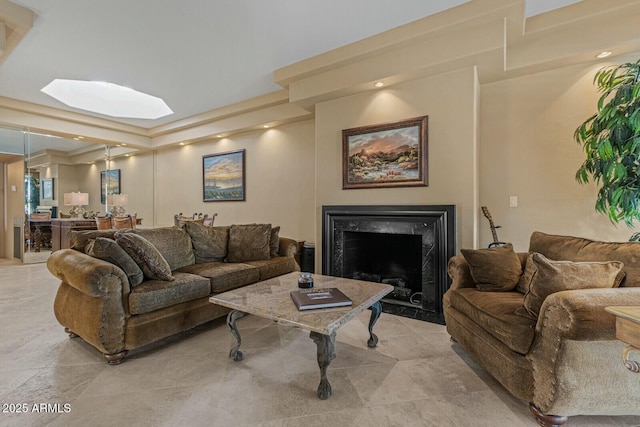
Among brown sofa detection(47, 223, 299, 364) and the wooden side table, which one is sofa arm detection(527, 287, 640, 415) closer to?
the wooden side table

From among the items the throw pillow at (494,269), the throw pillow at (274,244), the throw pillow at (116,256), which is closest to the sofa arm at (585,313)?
the throw pillow at (494,269)

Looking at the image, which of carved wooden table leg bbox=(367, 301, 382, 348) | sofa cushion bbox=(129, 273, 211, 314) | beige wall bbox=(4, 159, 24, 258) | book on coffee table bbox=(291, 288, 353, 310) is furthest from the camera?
beige wall bbox=(4, 159, 24, 258)

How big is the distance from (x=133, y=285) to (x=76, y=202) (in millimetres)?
6239

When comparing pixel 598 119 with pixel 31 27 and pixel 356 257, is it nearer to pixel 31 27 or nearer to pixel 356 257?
pixel 356 257

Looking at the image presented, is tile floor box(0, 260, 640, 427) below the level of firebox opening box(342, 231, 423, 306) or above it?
below

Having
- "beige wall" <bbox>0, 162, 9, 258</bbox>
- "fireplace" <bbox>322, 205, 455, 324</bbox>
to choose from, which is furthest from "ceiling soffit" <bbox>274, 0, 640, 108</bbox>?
"beige wall" <bbox>0, 162, 9, 258</bbox>

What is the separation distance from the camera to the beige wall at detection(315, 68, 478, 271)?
2.98 m

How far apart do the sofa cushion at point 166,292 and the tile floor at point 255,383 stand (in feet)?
1.23

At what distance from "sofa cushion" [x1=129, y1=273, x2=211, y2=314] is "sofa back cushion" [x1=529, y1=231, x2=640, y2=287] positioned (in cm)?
300

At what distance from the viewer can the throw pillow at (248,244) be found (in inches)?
144

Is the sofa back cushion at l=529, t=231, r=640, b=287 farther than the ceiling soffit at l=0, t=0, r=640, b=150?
No

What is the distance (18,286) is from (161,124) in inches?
151

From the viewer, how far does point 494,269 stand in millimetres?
2242

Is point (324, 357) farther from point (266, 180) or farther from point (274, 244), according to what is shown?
point (266, 180)
